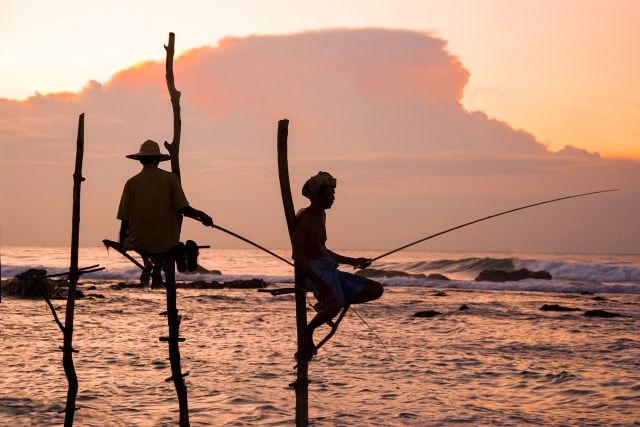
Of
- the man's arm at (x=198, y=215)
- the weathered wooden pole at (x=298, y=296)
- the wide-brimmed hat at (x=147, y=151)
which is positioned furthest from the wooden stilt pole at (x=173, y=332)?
the weathered wooden pole at (x=298, y=296)

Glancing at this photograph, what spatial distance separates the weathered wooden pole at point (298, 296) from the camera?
786 cm

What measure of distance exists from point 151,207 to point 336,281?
77.6 inches

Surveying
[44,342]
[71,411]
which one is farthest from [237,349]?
[71,411]

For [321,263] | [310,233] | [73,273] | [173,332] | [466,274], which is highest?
[310,233]

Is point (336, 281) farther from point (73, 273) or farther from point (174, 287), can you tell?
point (73, 273)

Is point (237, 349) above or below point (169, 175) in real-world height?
below

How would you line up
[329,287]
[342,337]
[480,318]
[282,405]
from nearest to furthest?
[329,287], [282,405], [342,337], [480,318]

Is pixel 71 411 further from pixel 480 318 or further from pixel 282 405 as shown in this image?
pixel 480 318

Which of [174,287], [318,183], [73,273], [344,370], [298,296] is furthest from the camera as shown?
[344,370]

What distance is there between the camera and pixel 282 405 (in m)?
11.4

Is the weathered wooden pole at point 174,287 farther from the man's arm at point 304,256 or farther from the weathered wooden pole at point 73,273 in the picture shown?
the man's arm at point 304,256

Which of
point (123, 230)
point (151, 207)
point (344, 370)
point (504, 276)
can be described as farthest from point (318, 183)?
point (504, 276)

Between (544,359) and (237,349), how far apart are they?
6.54 m

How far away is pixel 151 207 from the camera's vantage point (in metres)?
7.54
